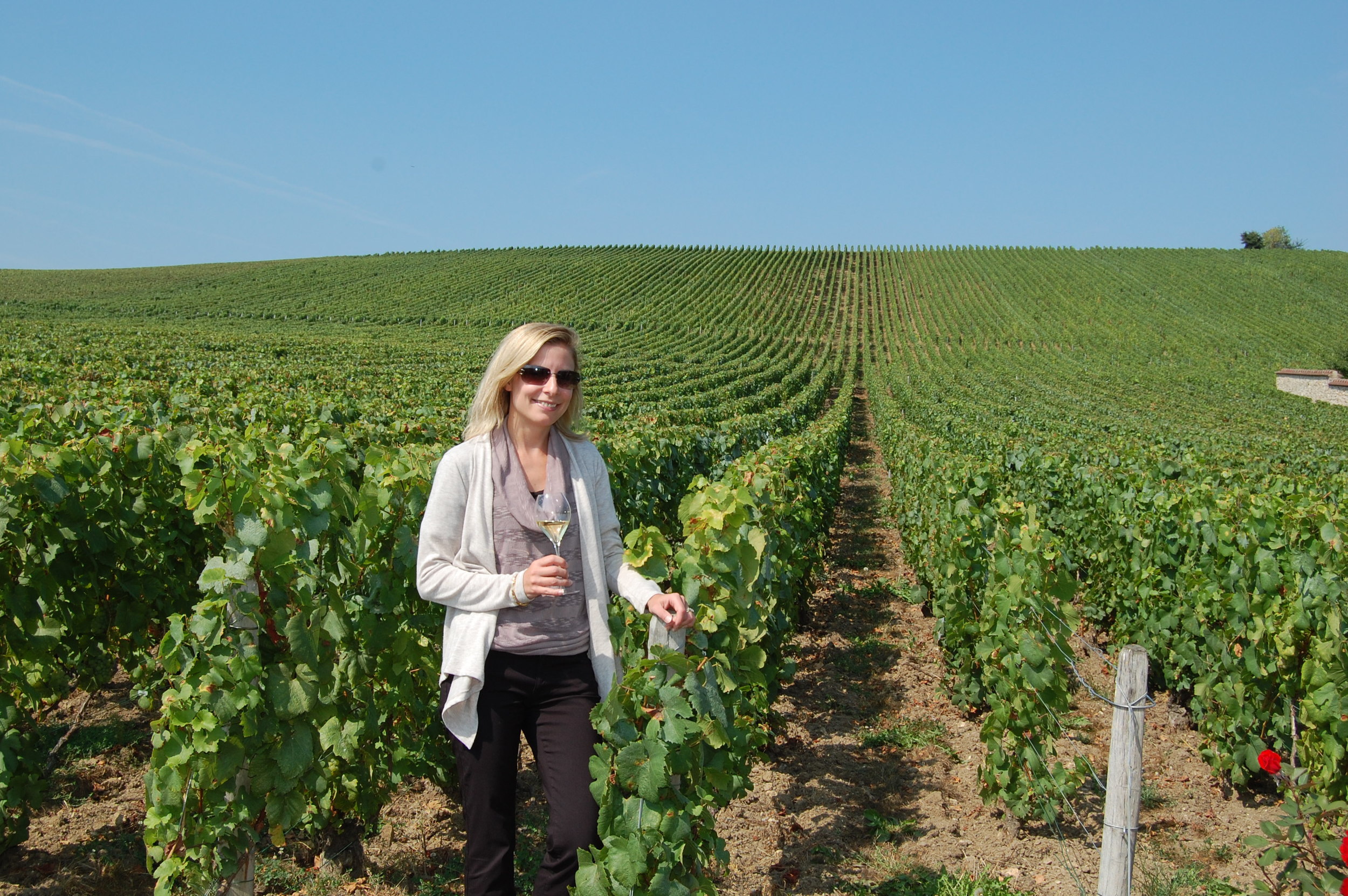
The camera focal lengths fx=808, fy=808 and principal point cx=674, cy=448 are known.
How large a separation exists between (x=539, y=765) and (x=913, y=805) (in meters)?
2.72

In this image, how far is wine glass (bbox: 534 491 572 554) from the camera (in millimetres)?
2084

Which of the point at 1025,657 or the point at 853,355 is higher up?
the point at 853,355

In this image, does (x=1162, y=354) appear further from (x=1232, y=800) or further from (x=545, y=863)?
(x=545, y=863)

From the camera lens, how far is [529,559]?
228 centimetres

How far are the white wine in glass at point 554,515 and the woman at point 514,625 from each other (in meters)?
0.06

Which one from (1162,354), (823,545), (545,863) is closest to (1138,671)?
(545,863)

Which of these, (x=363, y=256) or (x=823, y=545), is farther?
(x=363, y=256)

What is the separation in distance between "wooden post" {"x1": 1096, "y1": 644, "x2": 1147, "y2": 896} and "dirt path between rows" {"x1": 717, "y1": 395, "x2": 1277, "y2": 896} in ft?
1.06

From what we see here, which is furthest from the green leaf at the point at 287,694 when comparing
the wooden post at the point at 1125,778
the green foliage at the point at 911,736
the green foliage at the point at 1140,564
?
the green foliage at the point at 911,736

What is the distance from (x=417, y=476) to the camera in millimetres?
3146

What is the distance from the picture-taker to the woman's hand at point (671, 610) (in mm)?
2176

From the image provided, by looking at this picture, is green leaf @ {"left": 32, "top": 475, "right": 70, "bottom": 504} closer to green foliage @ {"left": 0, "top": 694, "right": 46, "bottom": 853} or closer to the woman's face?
green foliage @ {"left": 0, "top": 694, "right": 46, "bottom": 853}

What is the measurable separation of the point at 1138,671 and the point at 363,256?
86923 millimetres

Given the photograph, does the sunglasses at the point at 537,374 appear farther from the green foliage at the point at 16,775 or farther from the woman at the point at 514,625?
the green foliage at the point at 16,775
